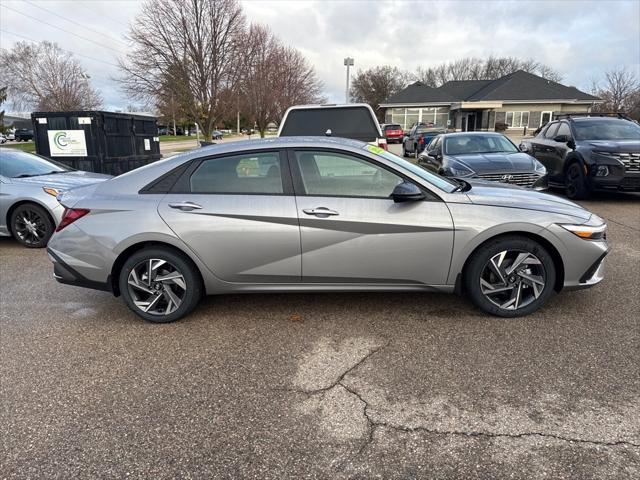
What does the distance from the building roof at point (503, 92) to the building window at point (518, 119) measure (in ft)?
4.21

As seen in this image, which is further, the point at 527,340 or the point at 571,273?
the point at 571,273

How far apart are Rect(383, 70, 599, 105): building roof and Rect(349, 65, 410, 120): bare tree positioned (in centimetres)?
2558

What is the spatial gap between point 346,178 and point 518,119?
41.4m

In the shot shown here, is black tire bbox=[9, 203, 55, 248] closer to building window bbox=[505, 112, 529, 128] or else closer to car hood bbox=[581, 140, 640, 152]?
car hood bbox=[581, 140, 640, 152]

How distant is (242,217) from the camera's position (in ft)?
12.3

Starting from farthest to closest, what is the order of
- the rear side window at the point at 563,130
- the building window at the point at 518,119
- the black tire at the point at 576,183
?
the building window at the point at 518,119, the rear side window at the point at 563,130, the black tire at the point at 576,183

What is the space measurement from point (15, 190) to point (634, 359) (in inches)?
302

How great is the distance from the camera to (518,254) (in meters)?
3.73

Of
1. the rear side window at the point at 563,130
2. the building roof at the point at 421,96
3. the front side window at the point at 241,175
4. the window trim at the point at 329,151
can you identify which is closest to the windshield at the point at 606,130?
the rear side window at the point at 563,130

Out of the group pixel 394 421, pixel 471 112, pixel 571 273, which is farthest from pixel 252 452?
pixel 471 112

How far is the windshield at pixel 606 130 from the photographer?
31.2 feet

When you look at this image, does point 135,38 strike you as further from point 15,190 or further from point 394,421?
point 394,421

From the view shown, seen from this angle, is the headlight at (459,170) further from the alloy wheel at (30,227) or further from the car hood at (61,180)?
the alloy wheel at (30,227)

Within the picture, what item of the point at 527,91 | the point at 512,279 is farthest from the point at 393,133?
the point at 512,279
